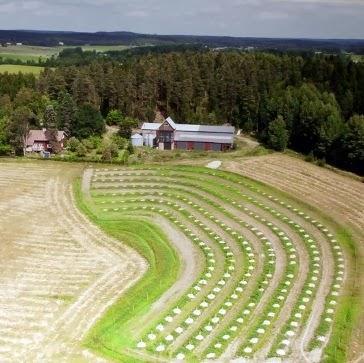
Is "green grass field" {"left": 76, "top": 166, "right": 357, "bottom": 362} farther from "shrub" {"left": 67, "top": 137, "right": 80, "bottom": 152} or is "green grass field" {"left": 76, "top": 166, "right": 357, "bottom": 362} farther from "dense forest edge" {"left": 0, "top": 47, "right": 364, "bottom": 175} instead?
"dense forest edge" {"left": 0, "top": 47, "right": 364, "bottom": 175}

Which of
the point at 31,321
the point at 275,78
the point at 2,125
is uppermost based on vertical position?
the point at 275,78

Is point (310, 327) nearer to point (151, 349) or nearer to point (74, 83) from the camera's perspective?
point (151, 349)

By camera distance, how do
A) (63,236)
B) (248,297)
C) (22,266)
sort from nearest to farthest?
(248,297)
(22,266)
(63,236)

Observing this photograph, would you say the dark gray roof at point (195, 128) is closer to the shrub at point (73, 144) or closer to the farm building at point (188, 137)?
the farm building at point (188, 137)

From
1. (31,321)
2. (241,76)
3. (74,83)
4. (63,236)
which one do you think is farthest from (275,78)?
(31,321)

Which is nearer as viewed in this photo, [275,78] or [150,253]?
[150,253]

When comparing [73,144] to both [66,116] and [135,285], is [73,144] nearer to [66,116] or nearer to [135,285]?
[66,116]

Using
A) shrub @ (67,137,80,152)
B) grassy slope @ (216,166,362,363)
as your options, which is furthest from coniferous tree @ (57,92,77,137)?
grassy slope @ (216,166,362,363)

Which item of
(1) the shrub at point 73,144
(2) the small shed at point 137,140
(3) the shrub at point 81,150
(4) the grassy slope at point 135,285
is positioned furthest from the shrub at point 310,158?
(1) the shrub at point 73,144
